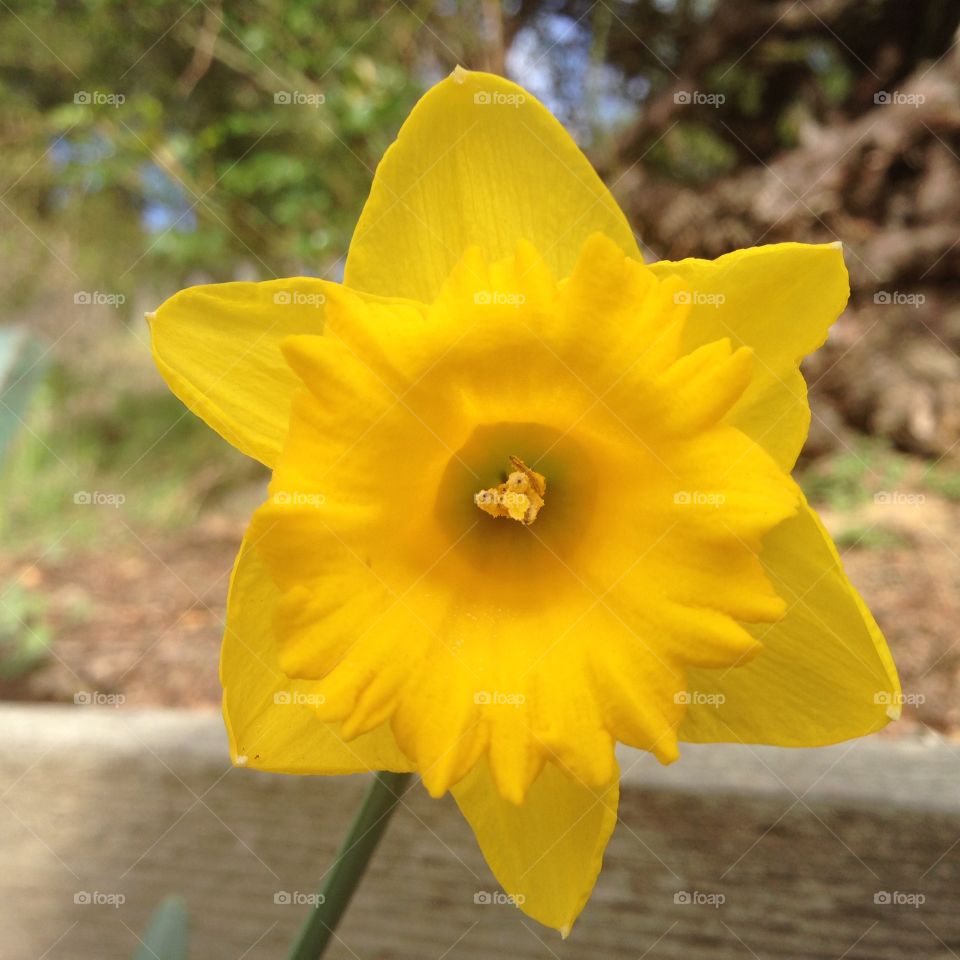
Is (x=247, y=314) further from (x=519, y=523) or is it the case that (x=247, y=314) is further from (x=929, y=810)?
(x=929, y=810)

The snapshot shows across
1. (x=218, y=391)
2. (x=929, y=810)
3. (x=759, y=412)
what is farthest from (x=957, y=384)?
(x=218, y=391)
